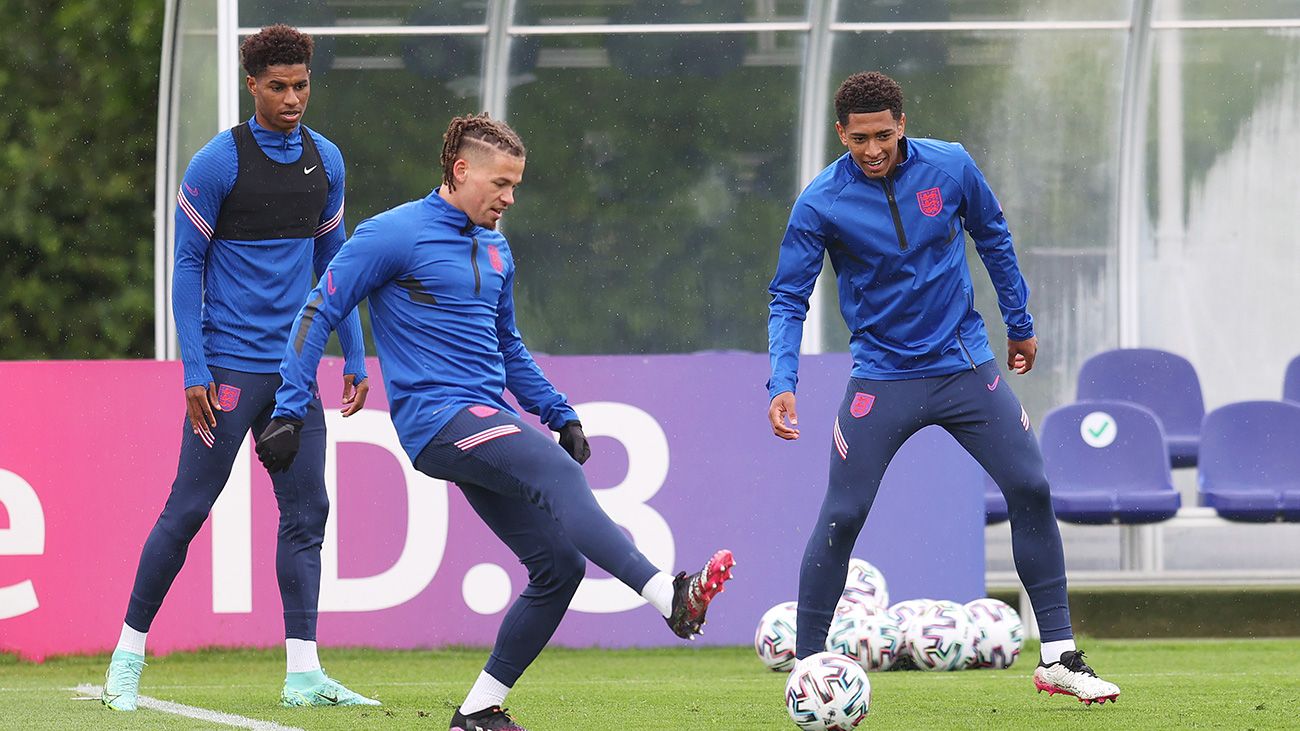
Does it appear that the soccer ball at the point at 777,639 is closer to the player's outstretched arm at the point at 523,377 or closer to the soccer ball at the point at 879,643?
the soccer ball at the point at 879,643

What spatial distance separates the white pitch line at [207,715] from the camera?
5.77 meters

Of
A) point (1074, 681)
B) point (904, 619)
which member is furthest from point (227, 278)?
point (904, 619)

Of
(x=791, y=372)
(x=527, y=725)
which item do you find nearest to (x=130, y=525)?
(x=527, y=725)

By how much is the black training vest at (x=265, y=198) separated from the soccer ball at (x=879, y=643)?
8.95ft

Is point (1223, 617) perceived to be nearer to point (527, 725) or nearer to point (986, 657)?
point (986, 657)

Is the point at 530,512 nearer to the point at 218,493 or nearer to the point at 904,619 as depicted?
the point at 218,493

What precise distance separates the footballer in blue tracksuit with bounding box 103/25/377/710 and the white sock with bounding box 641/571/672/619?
1.75m

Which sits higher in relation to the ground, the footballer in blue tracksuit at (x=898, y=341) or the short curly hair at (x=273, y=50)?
the short curly hair at (x=273, y=50)

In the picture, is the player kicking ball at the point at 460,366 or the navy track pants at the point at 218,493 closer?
the player kicking ball at the point at 460,366

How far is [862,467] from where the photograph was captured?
587cm

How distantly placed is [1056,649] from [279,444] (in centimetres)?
238

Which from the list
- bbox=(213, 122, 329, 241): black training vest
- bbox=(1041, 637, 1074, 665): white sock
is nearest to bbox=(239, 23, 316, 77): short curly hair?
bbox=(213, 122, 329, 241): black training vest

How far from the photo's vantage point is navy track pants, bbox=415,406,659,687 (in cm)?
491

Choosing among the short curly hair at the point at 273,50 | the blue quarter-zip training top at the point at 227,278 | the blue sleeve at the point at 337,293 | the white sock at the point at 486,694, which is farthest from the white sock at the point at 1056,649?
the short curly hair at the point at 273,50
